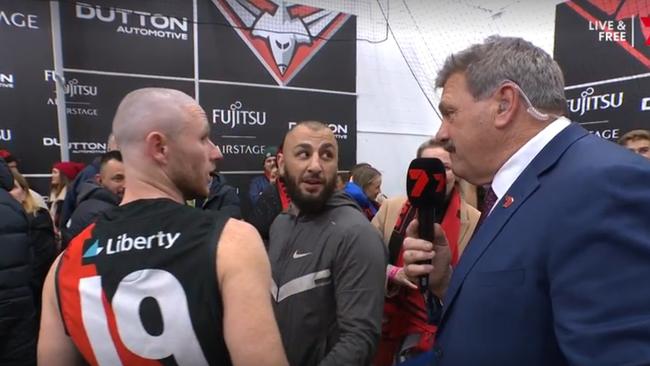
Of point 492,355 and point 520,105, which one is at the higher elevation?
point 520,105

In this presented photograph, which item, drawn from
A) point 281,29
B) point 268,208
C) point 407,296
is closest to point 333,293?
point 407,296

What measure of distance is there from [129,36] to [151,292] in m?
4.07

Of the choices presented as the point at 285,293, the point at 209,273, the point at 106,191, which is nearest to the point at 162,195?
the point at 209,273

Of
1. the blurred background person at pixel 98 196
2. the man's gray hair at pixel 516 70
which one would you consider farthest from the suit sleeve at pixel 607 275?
the blurred background person at pixel 98 196

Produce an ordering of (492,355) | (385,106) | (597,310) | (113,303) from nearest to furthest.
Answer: (597,310)
(492,355)
(113,303)
(385,106)

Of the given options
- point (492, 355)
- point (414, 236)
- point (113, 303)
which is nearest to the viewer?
point (492, 355)

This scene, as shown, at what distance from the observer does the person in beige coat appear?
1.57 m

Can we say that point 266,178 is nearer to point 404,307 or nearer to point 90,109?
point 90,109

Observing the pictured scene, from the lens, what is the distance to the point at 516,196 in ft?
2.72

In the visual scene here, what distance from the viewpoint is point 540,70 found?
88cm

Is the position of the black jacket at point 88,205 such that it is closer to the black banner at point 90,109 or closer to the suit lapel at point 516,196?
the black banner at point 90,109

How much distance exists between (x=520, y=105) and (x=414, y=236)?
1.59 ft

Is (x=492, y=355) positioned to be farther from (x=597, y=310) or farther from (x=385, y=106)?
(x=385, y=106)

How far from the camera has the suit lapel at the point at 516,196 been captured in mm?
810
